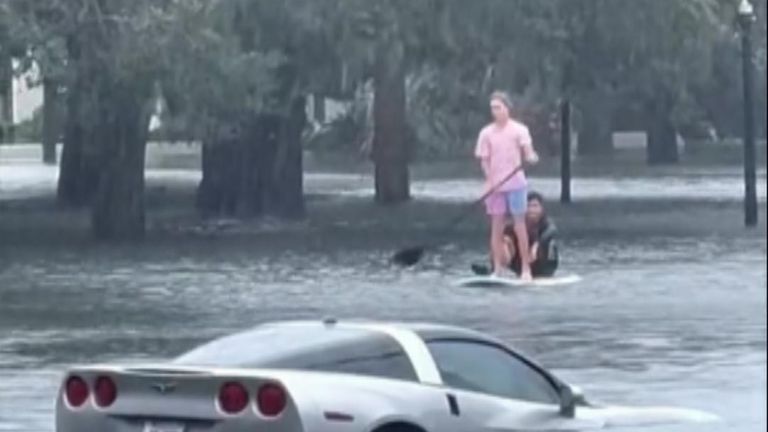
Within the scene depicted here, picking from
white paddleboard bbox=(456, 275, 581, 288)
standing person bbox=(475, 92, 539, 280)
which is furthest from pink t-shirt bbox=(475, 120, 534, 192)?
white paddleboard bbox=(456, 275, 581, 288)

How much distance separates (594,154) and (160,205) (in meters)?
33.5

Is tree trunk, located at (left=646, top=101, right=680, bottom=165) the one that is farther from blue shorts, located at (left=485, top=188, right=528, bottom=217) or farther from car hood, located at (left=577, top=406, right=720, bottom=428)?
car hood, located at (left=577, top=406, right=720, bottom=428)

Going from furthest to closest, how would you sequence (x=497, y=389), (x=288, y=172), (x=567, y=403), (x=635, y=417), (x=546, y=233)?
(x=288, y=172), (x=546, y=233), (x=635, y=417), (x=497, y=389), (x=567, y=403)

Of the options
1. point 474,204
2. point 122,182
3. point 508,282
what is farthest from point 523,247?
point 122,182

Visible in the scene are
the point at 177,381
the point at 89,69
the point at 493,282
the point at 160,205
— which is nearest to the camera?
the point at 177,381

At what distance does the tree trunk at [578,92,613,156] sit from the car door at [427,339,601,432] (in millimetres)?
42471

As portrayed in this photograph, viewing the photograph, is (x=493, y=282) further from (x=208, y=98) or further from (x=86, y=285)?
(x=208, y=98)

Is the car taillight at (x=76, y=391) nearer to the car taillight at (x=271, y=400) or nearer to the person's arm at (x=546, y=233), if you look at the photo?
the car taillight at (x=271, y=400)

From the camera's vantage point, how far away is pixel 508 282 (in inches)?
1003

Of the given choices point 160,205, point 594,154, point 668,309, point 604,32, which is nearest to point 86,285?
point 668,309

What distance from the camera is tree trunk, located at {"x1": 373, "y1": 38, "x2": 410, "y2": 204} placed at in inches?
1679

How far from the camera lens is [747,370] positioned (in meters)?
18.2

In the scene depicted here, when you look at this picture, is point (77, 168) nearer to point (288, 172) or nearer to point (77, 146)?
point (77, 146)

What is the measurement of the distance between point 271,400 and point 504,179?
13.7 m
